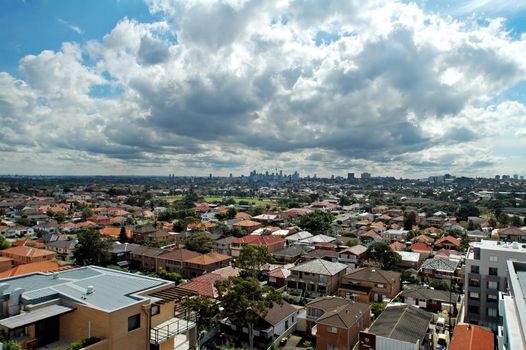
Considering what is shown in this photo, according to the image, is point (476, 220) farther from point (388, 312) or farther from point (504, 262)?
point (388, 312)

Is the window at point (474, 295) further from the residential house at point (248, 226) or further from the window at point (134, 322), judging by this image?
the residential house at point (248, 226)

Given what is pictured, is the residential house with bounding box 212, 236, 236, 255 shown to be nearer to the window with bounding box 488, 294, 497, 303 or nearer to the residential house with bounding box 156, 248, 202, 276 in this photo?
the residential house with bounding box 156, 248, 202, 276

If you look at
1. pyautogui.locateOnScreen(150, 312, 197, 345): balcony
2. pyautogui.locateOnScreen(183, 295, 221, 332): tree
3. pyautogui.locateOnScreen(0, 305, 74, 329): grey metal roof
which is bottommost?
pyautogui.locateOnScreen(183, 295, 221, 332): tree

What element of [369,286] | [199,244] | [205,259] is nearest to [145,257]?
[199,244]

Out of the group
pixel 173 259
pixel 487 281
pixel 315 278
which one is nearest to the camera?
pixel 487 281

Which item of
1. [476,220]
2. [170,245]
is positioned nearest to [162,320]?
[170,245]

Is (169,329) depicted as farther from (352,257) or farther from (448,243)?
(448,243)

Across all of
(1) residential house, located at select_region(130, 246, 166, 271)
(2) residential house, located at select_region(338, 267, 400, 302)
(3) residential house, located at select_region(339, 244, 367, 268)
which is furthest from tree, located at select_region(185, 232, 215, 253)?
(2) residential house, located at select_region(338, 267, 400, 302)
